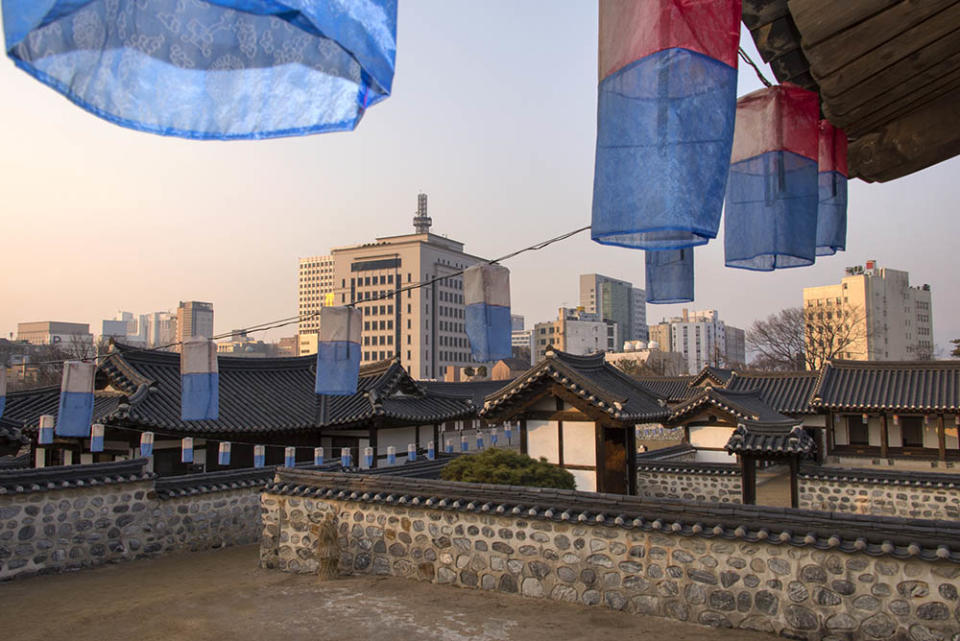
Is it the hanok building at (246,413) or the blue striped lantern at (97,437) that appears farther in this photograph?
the hanok building at (246,413)

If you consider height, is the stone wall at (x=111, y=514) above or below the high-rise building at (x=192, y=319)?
below

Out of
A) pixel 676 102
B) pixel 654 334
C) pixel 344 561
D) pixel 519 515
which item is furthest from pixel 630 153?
pixel 654 334

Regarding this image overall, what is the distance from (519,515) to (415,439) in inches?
593

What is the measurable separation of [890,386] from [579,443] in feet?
60.7

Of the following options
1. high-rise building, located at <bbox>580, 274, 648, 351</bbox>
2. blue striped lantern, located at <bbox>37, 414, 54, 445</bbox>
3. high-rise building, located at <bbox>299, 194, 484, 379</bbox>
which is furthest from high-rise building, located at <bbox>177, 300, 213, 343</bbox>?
blue striped lantern, located at <bbox>37, 414, 54, 445</bbox>

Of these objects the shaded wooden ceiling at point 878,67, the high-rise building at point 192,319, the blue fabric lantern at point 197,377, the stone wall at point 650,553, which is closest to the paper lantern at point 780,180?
the shaded wooden ceiling at point 878,67

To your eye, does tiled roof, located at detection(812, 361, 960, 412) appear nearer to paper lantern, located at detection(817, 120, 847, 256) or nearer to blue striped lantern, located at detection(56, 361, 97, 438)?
paper lantern, located at detection(817, 120, 847, 256)

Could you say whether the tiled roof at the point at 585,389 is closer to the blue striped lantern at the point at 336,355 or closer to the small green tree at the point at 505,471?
the small green tree at the point at 505,471

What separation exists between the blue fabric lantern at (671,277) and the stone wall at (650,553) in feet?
12.8

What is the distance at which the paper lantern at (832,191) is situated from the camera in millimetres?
5016

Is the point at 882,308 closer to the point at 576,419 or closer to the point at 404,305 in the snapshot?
the point at 404,305

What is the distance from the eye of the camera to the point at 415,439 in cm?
2406

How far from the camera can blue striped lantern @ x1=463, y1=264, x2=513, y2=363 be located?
440 inches

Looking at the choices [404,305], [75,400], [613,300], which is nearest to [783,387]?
[75,400]
